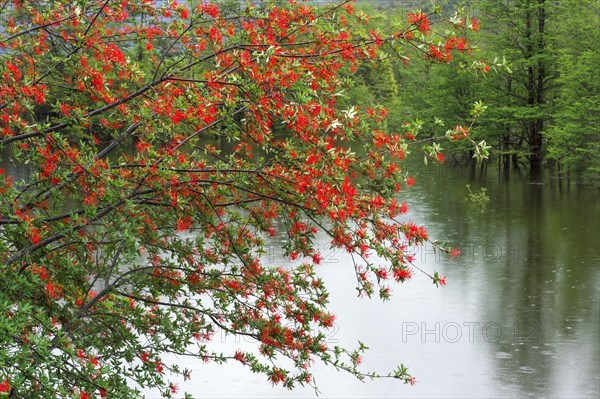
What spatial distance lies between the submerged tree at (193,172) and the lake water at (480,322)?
22.0ft

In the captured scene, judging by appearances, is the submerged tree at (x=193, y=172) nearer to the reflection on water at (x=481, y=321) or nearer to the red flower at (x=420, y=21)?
the red flower at (x=420, y=21)

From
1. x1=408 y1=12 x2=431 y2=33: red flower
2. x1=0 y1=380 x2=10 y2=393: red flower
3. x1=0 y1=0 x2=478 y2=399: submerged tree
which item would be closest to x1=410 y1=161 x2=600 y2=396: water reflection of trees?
x1=0 y1=0 x2=478 y2=399: submerged tree

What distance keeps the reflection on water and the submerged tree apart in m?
7.13

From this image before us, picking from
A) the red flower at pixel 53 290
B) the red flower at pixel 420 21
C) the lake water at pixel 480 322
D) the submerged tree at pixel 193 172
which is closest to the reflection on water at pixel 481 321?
the lake water at pixel 480 322

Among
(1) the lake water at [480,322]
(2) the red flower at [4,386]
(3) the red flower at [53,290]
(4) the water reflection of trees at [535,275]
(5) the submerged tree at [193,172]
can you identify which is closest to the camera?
(2) the red flower at [4,386]

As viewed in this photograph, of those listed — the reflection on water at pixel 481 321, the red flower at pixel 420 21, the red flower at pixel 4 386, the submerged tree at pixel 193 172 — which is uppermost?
the reflection on water at pixel 481 321

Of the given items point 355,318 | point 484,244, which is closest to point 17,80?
point 355,318

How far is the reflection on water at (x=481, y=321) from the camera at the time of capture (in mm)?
13867

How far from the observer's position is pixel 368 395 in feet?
44.6

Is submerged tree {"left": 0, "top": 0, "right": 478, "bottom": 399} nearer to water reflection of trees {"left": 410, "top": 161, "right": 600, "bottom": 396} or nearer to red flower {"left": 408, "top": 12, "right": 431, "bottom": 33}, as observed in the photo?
red flower {"left": 408, "top": 12, "right": 431, "bottom": 33}

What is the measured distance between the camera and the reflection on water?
45.5 ft

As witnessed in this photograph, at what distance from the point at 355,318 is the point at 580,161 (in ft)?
79.5

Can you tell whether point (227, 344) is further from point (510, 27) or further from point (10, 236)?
point (510, 27)

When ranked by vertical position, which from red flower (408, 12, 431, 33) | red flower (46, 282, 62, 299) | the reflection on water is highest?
the reflection on water
